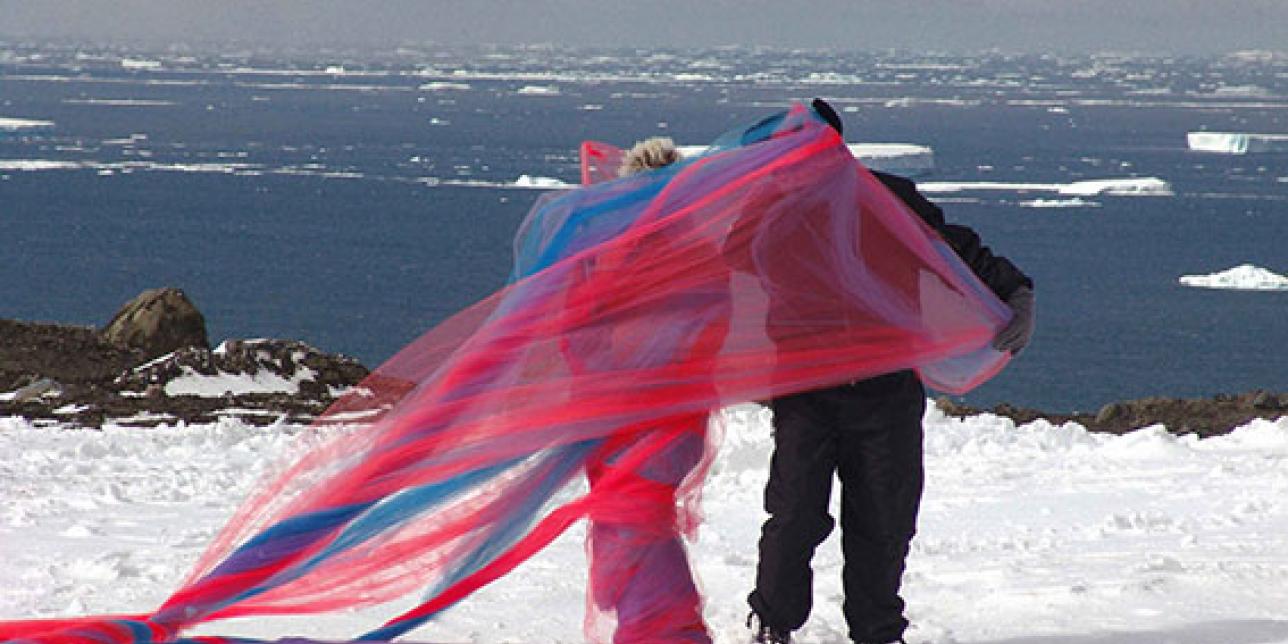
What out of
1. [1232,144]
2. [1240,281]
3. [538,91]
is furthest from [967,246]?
[538,91]

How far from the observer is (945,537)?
5824 mm

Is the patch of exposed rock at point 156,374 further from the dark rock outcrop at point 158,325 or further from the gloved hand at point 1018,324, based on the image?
the gloved hand at point 1018,324

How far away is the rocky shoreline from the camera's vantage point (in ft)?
37.2

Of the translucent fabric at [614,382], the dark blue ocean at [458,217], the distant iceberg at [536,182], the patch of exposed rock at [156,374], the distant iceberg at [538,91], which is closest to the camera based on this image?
the translucent fabric at [614,382]

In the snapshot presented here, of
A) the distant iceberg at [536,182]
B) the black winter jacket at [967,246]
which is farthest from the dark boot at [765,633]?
the distant iceberg at [536,182]

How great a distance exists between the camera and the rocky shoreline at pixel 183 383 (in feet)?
37.2

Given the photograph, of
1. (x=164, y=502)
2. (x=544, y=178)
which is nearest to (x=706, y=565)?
(x=164, y=502)

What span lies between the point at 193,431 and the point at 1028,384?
34.0 meters

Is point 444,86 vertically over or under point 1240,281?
under

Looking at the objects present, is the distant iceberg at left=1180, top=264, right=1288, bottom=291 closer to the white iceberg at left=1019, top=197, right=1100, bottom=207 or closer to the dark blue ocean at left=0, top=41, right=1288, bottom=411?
the dark blue ocean at left=0, top=41, right=1288, bottom=411

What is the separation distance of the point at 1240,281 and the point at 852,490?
5144 cm

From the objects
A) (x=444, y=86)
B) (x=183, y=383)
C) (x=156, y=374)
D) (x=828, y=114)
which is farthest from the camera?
(x=444, y=86)

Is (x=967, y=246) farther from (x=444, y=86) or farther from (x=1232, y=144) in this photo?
(x=444, y=86)

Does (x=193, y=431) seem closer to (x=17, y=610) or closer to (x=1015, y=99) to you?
(x=17, y=610)
